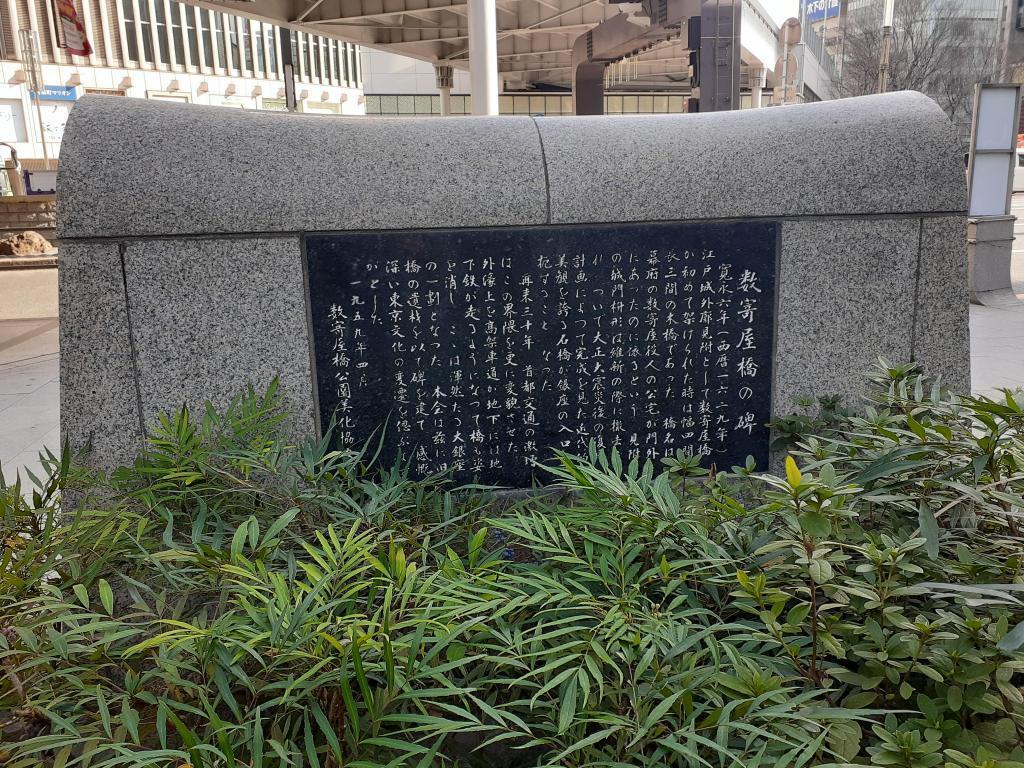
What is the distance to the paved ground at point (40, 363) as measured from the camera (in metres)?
5.31

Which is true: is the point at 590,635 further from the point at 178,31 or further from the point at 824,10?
the point at 824,10

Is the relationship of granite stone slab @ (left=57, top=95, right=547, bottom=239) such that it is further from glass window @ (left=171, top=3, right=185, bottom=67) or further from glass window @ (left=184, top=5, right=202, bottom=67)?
glass window @ (left=184, top=5, right=202, bottom=67)

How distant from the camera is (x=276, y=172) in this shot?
3137 mm

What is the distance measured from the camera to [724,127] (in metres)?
3.50

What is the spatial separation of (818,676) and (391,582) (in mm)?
1038

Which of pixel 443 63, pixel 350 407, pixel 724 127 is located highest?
pixel 443 63

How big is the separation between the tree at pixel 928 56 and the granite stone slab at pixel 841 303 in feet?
90.1

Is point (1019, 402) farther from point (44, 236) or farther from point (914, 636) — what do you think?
point (44, 236)

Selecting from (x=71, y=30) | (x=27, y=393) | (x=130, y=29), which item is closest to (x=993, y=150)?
(x=27, y=393)

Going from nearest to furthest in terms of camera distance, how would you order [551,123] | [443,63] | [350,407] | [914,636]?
[914,636] → [350,407] → [551,123] → [443,63]

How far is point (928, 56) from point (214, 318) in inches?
1254

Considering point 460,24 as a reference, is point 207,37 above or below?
above

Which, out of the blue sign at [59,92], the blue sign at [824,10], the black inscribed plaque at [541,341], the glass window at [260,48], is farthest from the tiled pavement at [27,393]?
the blue sign at [824,10]

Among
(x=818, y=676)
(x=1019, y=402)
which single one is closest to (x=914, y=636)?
(x=818, y=676)
